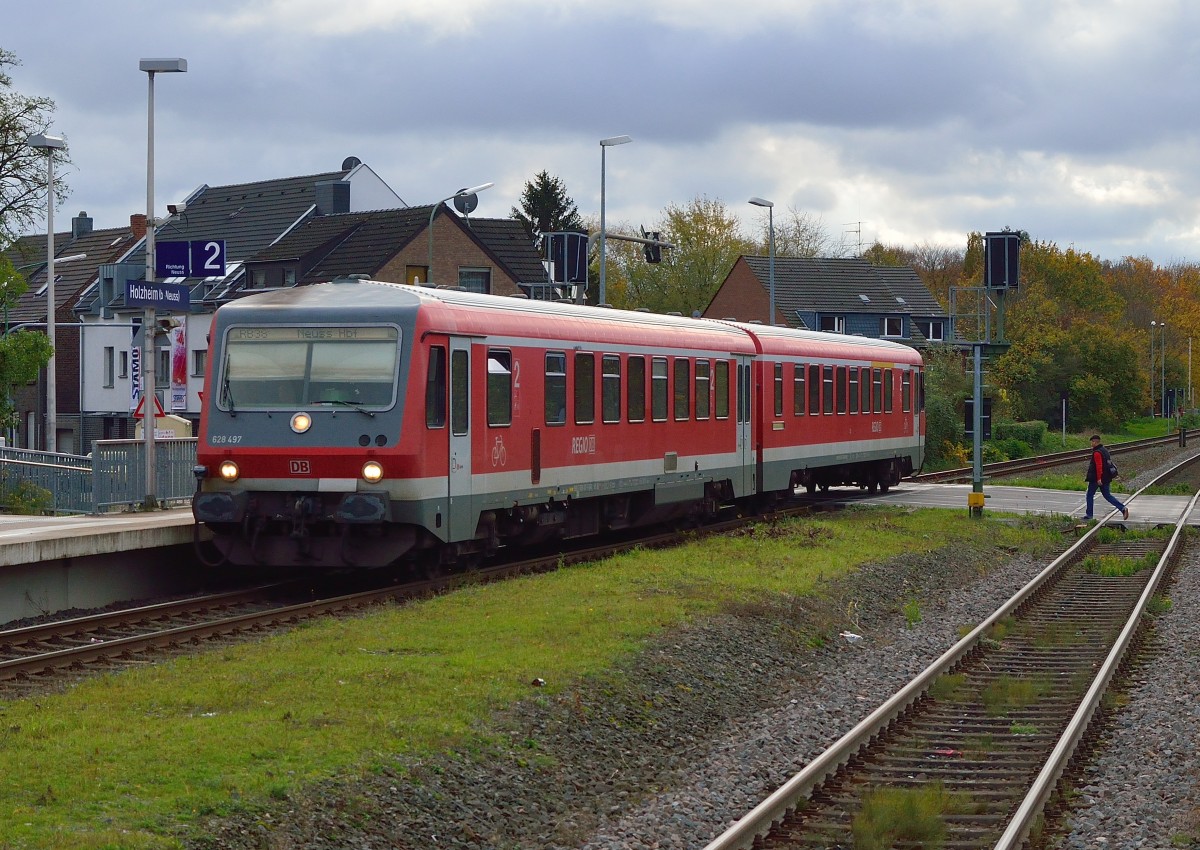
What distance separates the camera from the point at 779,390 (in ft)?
94.4

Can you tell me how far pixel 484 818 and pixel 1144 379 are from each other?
301 feet

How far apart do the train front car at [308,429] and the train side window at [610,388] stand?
4.65 m

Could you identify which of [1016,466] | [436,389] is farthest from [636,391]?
[1016,466]

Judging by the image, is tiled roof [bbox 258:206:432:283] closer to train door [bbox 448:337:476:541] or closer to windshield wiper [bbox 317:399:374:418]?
train door [bbox 448:337:476:541]

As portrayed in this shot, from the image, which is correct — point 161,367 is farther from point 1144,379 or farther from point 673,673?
point 1144,379

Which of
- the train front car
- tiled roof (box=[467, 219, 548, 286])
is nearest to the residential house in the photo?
tiled roof (box=[467, 219, 548, 286])

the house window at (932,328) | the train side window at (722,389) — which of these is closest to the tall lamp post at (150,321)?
the train side window at (722,389)

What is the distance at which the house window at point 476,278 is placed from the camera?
2392 inches

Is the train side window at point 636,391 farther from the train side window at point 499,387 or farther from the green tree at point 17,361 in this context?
the green tree at point 17,361

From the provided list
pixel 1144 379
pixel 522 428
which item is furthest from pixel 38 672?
pixel 1144 379

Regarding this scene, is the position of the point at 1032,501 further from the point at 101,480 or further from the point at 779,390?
the point at 101,480

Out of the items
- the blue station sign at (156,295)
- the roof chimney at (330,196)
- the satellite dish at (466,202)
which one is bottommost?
the blue station sign at (156,295)

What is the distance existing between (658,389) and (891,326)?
69.1 metres

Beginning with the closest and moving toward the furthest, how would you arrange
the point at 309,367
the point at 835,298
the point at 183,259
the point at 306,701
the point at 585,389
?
the point at 306,701
the point at 309,367
the point at 585,389
the point at 183,259
the point at 835,298
